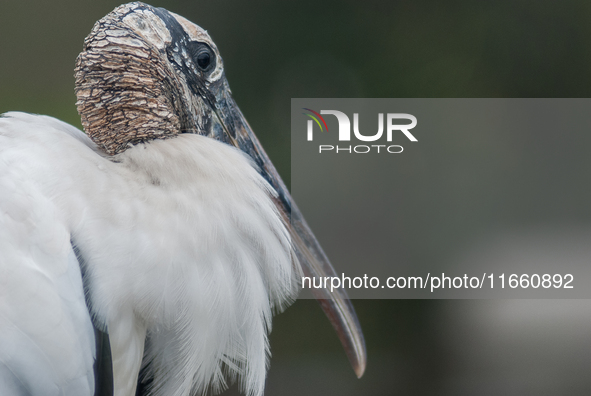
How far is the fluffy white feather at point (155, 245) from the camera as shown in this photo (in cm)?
56

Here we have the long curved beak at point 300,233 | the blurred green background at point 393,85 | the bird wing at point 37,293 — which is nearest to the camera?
the bird wing at point 37,293

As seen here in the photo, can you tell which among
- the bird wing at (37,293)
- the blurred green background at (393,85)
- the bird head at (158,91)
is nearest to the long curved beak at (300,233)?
the bird head at (158,91)


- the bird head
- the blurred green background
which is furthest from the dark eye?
the blurred green background

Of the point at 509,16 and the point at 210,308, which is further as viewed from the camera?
the point at 509,16

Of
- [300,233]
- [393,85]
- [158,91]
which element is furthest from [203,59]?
[393,85]

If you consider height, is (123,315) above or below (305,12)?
below

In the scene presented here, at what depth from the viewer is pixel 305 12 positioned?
2.16 meters

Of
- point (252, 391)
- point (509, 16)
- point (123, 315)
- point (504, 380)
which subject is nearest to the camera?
point (123, 315)

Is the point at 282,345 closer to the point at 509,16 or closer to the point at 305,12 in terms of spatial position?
the point at 305,12

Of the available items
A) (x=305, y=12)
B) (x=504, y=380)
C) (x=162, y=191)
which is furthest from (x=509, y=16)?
(x=162, y=191)

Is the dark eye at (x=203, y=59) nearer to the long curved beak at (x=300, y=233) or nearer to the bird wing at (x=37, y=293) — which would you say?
the long curved beak at (x=300, y=233)

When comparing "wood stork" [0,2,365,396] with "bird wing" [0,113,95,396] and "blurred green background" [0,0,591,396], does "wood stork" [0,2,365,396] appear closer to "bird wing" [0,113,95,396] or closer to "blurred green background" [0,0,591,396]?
"bird wing" [0,113,95,396]

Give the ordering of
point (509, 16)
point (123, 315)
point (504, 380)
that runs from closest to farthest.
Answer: point (123, 315) → point (504, 380) → point (509, 16)

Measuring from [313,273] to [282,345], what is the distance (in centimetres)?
160
